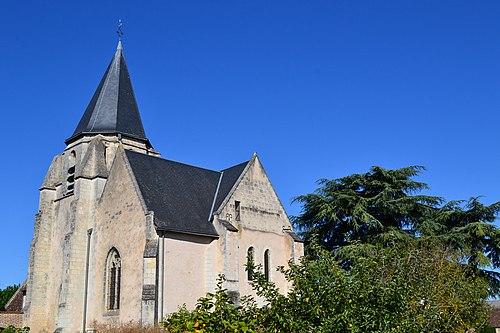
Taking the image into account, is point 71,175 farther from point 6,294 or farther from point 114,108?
point 6,294

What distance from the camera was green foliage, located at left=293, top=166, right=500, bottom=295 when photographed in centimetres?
2738

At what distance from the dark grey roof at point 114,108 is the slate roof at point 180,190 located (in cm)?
391

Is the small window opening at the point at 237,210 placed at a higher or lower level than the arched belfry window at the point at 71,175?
lower

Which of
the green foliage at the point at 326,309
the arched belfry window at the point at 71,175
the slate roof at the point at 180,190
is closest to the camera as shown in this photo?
the green foliage at the point at 326,309

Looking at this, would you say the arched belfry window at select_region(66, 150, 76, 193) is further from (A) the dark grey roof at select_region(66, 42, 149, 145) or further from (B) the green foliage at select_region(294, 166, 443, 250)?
(B) the green foliage at select_region(294, 166, 443, 250)

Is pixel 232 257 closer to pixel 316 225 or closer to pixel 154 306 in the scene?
pixel 154 306

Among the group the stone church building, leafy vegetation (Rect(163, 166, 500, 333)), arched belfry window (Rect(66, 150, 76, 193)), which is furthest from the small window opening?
arched belfry window (Rect(66, 150, 76, 193))

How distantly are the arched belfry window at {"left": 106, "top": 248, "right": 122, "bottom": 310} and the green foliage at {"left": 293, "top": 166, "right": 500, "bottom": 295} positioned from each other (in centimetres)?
1057

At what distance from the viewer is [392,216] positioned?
2917 centimetres

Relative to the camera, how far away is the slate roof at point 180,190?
73.5ft

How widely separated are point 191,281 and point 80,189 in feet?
24.1

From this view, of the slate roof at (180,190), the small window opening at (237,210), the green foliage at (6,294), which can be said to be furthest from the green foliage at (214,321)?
the green foliage at (6,294)

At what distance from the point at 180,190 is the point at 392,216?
1196 cm

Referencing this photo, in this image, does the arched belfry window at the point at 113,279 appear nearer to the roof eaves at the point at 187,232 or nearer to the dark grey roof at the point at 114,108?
the roof eaves at the point at 187,232
